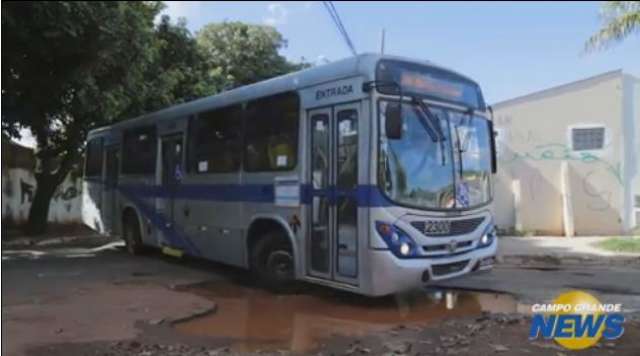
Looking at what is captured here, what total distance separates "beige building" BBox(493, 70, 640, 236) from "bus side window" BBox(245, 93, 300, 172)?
284 centimetres

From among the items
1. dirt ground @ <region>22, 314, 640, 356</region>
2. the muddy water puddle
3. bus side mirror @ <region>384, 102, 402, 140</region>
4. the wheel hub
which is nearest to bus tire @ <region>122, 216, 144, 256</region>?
the muddy water puddle

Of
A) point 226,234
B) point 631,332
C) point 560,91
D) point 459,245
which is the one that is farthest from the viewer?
point 226,234

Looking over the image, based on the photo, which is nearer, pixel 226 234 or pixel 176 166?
pixel 226 234

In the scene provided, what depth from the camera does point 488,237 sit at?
29.2 ft

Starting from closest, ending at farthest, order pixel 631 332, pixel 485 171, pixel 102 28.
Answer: pixel 631 332 < pixel 485 171 < pixel 102 28

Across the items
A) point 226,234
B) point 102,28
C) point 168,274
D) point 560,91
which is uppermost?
point 102,28

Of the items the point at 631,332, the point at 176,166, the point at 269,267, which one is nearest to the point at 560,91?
the point at 631,332

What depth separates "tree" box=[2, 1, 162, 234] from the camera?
11.1 m

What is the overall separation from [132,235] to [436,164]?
8.40 metres

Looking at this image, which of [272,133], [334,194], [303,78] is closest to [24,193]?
[272,133]

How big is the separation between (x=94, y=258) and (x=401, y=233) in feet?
28.4

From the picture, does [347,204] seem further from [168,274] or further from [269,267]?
Result: [168,274]

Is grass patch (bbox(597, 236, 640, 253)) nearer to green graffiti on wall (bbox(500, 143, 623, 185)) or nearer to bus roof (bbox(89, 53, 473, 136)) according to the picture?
green graffiti on wall (bbox(500, 143, 623, 185))

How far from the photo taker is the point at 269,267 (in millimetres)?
9680
